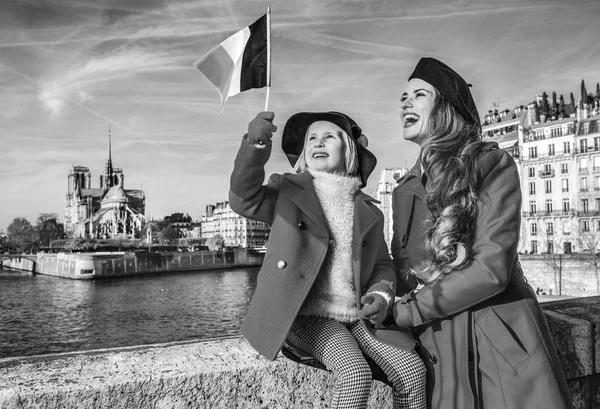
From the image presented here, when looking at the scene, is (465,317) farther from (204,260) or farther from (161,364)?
(204,260)

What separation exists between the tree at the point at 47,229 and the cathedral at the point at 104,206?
974 centimetres

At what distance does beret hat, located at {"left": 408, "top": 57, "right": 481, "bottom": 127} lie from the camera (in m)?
2.79

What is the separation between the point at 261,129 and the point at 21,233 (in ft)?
471

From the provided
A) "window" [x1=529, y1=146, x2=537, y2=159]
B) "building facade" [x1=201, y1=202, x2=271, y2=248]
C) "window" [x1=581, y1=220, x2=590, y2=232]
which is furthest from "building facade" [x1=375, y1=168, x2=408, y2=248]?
"building facade" [x1=201, y1=202, x2=271, y2=248]

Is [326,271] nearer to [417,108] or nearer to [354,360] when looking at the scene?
[354,360]

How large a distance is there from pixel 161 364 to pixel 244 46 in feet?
6.57

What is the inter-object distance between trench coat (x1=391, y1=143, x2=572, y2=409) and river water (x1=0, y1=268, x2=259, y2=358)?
28281 mm

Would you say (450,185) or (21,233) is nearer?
(450,185)

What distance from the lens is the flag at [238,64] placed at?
132 inches

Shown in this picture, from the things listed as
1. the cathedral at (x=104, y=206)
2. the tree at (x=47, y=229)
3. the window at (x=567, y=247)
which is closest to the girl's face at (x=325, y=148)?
the window at (x=567, y=247)

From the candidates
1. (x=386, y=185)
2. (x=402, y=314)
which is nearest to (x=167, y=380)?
(x=402, y=314)

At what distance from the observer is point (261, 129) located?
9.05 feet

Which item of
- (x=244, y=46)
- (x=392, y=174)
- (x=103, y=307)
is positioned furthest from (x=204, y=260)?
(x=244, y=46)

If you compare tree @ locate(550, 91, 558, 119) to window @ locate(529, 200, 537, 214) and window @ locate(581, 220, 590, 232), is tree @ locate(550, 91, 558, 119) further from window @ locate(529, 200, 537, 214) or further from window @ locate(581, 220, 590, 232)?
window @ locate(581, 220, 590, 232)
